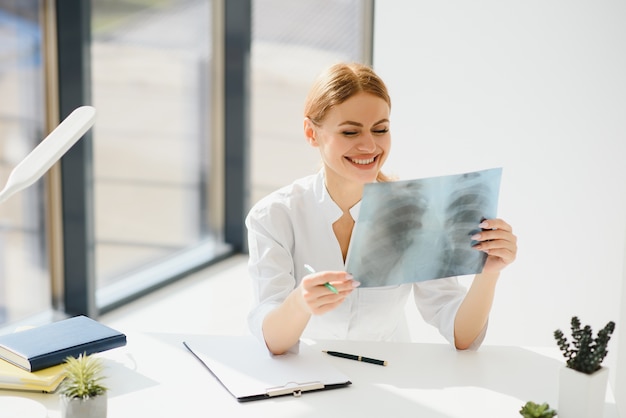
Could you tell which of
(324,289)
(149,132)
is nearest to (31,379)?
(324,289)

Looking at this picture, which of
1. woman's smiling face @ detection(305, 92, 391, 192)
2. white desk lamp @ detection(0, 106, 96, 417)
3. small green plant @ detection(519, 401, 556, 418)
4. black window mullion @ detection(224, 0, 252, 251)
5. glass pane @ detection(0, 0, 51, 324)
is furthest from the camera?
black window mullion @ detection(224, 0, 252, 251)

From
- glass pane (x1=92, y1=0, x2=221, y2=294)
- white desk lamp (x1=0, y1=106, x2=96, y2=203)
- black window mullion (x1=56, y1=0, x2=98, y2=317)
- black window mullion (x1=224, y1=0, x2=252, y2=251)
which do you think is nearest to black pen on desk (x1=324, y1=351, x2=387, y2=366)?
white desk lamp (x1=0, y1=106, x2=96, y2=203)

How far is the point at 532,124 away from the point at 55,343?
1841mm

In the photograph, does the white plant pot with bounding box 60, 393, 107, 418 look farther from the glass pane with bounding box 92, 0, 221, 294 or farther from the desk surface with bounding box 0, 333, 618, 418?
the glass pane with bounding box 92, 0, 221, 294

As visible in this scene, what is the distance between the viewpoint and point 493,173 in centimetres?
154

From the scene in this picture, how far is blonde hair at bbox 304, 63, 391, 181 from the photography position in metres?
1.76

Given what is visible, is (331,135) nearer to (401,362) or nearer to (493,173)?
(493,173)

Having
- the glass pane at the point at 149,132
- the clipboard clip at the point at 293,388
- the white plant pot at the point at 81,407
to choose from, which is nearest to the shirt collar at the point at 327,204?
the clipboard clip at the point at 293,388

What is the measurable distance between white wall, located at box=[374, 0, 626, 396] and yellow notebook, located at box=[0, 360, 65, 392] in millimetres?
1793

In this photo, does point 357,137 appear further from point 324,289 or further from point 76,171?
point 76,171

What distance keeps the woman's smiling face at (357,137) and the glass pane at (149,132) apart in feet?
6.19

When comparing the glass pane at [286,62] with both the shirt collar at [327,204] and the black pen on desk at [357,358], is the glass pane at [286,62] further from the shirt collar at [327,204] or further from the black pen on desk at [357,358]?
the black pen on desk at [357,358]

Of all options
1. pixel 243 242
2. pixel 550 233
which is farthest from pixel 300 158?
pixel 550 233

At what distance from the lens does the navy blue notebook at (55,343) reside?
4.67 ft
